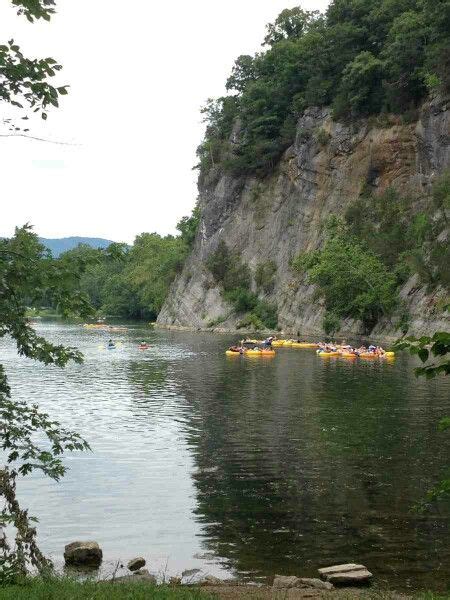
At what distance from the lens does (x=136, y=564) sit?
39.9 ft

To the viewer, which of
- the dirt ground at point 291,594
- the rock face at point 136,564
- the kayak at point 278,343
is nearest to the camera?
the dirt ground at point 291,594

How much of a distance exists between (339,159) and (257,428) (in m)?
53.9

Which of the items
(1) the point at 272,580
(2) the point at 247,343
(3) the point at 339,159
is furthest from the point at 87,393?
(3) the point at 339,159

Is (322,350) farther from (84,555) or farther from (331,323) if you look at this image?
(84,555)

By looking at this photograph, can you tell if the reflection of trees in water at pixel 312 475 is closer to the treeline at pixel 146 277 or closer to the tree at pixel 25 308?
the tree at pixel 25 308

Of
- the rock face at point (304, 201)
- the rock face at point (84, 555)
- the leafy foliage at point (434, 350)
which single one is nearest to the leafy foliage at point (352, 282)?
the rock face at point (304, 201)

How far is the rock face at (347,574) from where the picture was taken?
1091cm

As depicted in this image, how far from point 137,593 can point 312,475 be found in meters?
10.2

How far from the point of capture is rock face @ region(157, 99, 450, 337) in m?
63.6

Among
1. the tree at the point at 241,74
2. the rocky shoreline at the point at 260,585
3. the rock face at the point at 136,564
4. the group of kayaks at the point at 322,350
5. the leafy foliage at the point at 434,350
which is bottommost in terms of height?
the rock face at the point at 136,564

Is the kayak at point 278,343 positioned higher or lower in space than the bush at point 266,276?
lower

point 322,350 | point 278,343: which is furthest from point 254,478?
point 278,343

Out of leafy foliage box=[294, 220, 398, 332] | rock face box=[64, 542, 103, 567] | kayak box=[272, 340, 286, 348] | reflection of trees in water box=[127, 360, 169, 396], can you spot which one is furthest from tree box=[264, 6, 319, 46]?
rock face box=[64, 542, 103, 567]

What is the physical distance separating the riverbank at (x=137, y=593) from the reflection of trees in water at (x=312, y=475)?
2.16 metres
